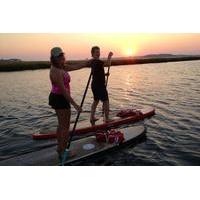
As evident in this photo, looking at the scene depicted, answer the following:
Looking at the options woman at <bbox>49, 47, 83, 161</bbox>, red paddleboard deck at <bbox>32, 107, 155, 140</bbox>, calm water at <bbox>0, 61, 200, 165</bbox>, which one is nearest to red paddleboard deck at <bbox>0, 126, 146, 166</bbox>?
calm water at <bbox>0, 61, 200, 165</bbox>

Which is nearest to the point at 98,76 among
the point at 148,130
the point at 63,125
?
the point at 148,130

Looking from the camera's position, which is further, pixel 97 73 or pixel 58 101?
pixel 97 73

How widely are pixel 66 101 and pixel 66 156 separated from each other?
1.59 metres

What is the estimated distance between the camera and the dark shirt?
10.6 meters

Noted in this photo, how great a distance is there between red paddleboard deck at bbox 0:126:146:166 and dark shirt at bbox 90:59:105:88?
6.05ft

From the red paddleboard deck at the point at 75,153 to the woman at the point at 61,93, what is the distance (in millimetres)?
587

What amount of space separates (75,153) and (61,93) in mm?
2255

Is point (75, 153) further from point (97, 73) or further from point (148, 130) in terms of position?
point (148, 130)

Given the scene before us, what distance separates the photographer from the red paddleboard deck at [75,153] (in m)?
9.01

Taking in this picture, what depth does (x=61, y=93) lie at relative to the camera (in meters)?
7.91

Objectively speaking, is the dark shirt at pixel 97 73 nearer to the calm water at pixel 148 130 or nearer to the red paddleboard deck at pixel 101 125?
the red paddleboard deck at pixel 101 125
